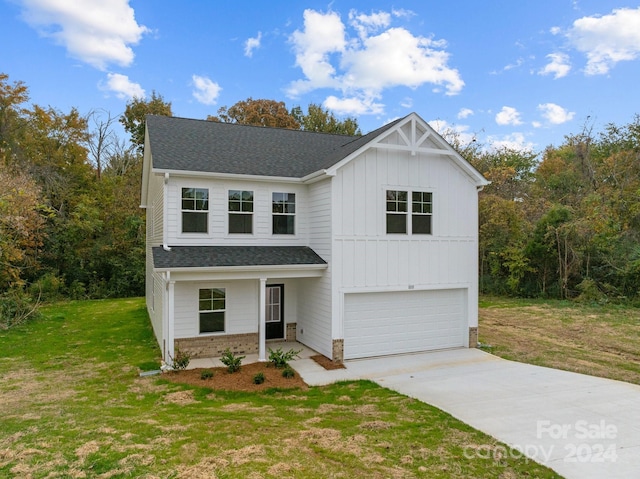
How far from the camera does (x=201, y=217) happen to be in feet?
38.6

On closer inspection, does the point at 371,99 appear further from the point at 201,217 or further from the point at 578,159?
the point at 201,217

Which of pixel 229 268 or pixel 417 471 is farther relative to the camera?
pixel 229 268

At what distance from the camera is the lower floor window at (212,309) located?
1172cm

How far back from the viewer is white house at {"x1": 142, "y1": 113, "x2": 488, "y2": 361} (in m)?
11.2

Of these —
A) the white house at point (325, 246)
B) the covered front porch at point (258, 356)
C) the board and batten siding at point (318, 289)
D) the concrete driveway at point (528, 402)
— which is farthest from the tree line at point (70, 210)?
the concrete driveway at point (528, 402)

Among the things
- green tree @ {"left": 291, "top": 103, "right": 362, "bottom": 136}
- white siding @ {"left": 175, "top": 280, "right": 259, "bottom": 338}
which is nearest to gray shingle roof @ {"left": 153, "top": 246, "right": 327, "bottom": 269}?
white siding @ {"left": 175, "top": 280, "right": 259, "bottom": 338}

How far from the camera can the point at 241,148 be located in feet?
45.2

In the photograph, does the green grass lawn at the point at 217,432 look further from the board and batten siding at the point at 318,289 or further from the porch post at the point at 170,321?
the board and batten siding at the point at 318,289

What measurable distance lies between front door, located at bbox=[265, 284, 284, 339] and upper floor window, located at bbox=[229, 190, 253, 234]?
2241 millimetres

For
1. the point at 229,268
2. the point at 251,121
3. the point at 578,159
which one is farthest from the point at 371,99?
the point at 229,268

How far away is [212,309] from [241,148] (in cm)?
558

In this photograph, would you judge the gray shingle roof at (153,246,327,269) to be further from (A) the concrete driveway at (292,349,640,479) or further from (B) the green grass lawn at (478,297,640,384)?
(B) the green grass lawn at (478,297,640,384)

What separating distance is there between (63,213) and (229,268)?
64.2ft

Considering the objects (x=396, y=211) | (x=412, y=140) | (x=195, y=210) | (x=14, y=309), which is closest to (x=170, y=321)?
(x=195, y=210)
